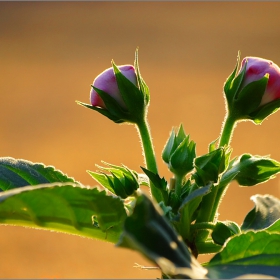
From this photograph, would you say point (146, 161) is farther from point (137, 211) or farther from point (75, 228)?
point (137, 211)

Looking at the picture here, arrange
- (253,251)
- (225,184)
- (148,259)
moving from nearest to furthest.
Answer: (148,259)
(253,251)
(225,184)

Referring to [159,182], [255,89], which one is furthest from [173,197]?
[255,89]

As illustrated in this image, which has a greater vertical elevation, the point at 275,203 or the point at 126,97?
the point at 126,97

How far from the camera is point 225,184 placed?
17.8 inches

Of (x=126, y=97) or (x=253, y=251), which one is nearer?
(x=253, y=251)

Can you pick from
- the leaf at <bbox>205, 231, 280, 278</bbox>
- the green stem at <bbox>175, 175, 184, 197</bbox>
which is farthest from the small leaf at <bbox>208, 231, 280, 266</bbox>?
the green stem at <bbox>175, 175, 184, 197</bbox>

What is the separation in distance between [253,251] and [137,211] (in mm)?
119

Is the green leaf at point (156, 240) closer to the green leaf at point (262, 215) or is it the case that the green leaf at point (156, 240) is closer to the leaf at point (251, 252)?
the leaf at point (251, 252)

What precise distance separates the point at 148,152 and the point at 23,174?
11 cm

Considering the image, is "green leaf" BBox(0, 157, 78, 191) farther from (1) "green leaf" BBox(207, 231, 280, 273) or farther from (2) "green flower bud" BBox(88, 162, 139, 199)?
(1) "green leaf" BBox(207, 231, 280, 273)

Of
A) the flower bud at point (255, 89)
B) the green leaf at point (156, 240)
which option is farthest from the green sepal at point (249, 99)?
the green leaf at point (156, 240)

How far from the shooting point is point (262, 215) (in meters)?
0.49

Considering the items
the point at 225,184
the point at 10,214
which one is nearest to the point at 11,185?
the point at 10,214

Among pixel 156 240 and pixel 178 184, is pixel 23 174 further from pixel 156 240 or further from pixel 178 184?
pixel 156 240
